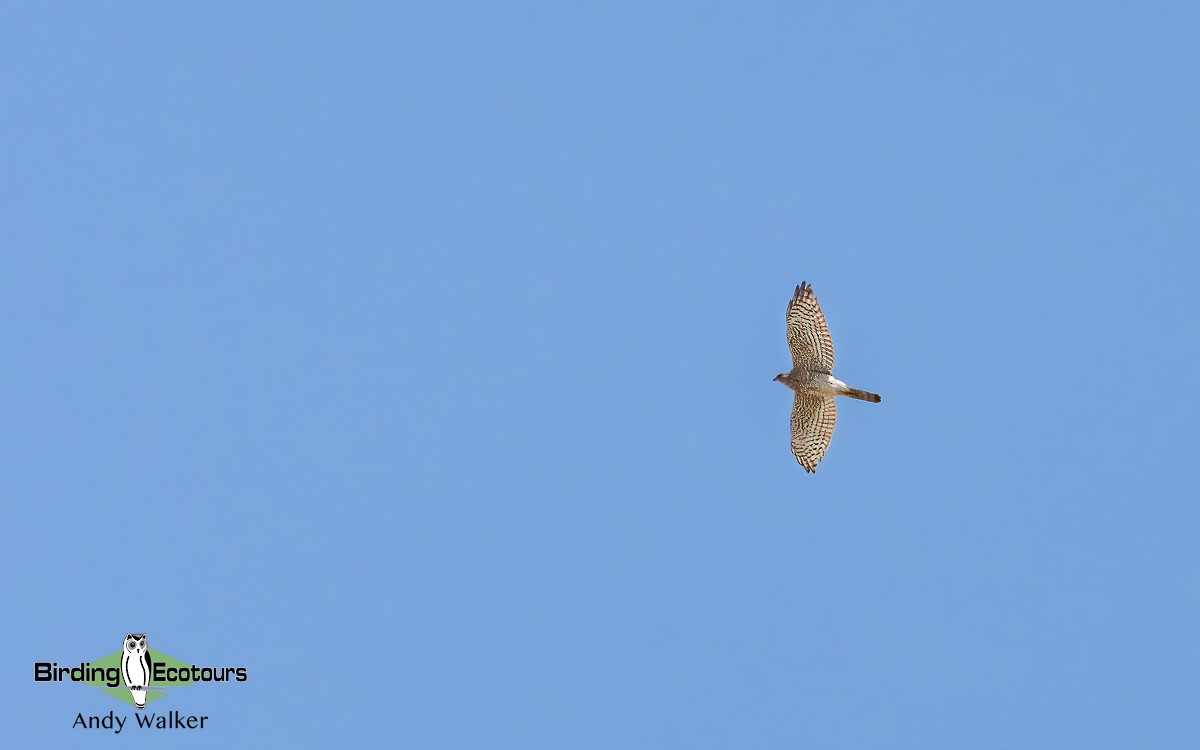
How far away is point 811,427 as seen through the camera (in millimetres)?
24281

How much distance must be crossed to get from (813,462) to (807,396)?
133 centimetres

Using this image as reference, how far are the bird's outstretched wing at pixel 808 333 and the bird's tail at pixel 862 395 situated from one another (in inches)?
19.6

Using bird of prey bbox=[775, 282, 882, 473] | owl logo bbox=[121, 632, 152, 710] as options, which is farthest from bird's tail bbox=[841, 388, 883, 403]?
owl logo bbox=[121, 632, 152, 710]

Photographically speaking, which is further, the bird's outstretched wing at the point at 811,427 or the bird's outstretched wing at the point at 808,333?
the bird's outstretched wing at the point at 811,427

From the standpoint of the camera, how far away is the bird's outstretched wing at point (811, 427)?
2398cm

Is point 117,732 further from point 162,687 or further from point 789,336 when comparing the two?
point 789,336

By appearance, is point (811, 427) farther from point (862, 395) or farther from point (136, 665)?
point (136, 665)

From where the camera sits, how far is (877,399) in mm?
23109

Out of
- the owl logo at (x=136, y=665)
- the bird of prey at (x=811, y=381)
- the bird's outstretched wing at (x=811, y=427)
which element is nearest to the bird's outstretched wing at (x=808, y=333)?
the bird of prey at (x=811, y=381)

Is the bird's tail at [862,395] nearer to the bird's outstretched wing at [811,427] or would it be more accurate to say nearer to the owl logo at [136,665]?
the bird's outstretched wing at [811,427]

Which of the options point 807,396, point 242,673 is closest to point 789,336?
point 807,396

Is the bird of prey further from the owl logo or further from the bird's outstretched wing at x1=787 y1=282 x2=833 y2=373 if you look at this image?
the owl logo

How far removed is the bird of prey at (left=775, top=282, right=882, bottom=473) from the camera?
23062 mm

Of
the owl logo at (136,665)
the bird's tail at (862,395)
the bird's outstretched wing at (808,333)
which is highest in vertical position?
the bird's outstretched wing at (808,333)
